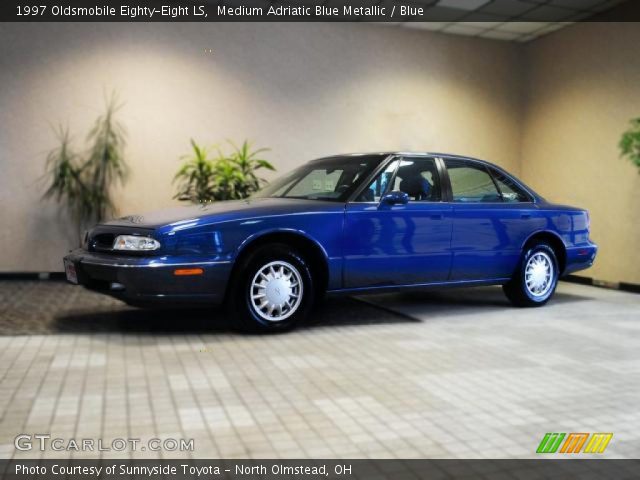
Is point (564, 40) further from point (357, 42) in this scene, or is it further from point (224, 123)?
point (224, 123)

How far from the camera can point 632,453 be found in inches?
99.1

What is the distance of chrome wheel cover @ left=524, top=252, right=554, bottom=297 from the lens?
6.00 m

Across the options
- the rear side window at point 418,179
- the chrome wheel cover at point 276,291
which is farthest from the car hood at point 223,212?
the rear side window at point 418,179

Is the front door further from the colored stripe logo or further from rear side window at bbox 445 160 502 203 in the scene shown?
the colored stripe logo

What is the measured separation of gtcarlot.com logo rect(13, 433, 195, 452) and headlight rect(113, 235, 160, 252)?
6.32 ft

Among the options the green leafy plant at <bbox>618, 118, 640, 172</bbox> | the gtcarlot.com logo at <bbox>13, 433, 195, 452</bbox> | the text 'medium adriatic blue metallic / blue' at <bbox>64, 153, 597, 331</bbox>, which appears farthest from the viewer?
the green leafy plant at <bbox>618, 118, 640, 172</bbox>

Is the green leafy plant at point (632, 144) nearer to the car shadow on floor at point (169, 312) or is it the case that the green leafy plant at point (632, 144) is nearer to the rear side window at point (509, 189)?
the car shadow on floor at point (169, 312)

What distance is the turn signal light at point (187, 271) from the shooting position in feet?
14.4

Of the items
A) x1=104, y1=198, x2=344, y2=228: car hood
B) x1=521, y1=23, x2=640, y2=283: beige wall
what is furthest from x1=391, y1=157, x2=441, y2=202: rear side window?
x1=521, y1=23, x2=640, y2=283: beige wall

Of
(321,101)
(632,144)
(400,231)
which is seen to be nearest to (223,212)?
(400,231)

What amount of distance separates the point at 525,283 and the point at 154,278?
3.40 metres

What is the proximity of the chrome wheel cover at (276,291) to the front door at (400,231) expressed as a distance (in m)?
0.45

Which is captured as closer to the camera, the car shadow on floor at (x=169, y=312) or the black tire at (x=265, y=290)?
the black tire at (x=265, y=290)

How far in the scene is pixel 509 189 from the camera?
19.8 ft
